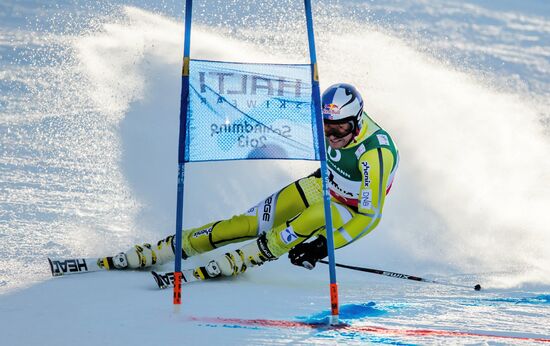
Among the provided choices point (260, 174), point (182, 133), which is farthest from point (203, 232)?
point (260, 174)

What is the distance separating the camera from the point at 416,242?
30.3 feet

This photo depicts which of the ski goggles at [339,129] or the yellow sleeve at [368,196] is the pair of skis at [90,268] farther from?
the ski goggles at [339,129]

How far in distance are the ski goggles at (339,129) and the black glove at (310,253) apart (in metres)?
0.74

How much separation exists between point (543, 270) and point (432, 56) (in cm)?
913

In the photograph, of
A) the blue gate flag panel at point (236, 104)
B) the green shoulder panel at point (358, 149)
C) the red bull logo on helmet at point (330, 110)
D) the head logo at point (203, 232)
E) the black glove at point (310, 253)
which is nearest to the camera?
the blue gate flag panel at point (236, 104)

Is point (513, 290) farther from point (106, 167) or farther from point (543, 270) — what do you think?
point (106, 167)

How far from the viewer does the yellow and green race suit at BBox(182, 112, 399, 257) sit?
24.5 feet

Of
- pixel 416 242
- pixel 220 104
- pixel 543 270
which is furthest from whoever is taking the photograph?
pixel 416 242

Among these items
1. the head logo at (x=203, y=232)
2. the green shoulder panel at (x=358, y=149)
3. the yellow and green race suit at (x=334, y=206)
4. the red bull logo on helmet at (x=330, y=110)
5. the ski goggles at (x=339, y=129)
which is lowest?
the head logo at (x=203, y=232)

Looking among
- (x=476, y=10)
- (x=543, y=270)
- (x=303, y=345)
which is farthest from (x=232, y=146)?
(x=476, y=10)

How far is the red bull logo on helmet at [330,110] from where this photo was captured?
293 inches

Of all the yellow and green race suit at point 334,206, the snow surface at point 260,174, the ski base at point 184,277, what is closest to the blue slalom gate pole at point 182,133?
the snow surface at point 260,174

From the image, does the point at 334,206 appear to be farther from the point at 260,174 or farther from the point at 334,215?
the point at 260,174

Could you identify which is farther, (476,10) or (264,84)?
(476,10)
